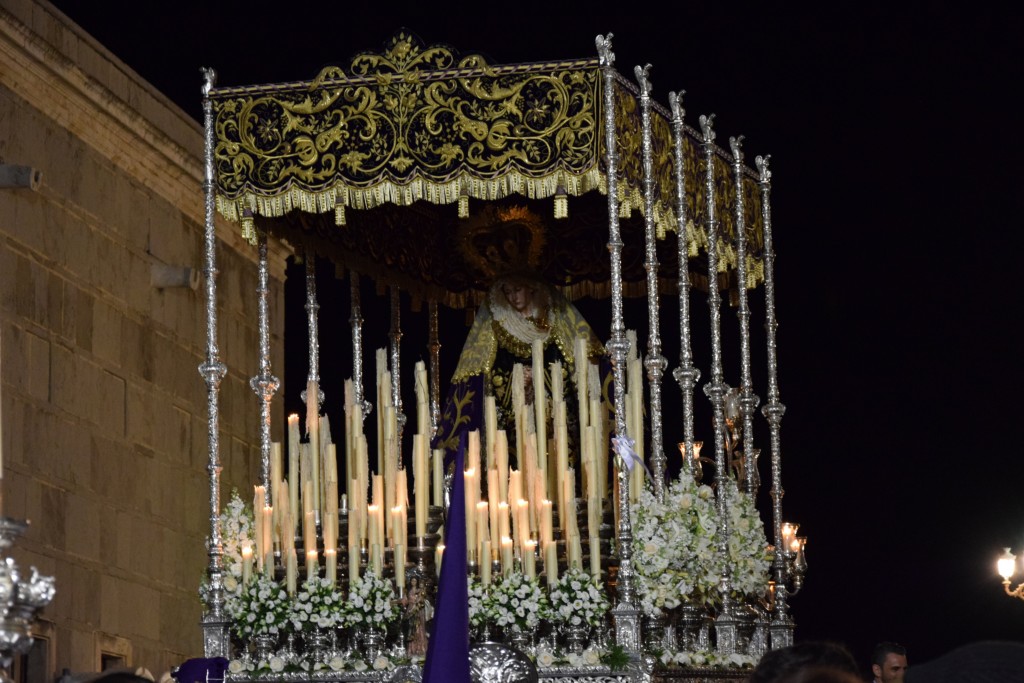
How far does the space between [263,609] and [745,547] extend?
2305mm

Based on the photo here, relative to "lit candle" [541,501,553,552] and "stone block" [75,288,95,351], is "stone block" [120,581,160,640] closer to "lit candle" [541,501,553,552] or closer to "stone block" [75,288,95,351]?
"stone block" [75,288,95,351]

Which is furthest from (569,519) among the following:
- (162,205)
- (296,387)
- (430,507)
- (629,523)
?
(296,387)

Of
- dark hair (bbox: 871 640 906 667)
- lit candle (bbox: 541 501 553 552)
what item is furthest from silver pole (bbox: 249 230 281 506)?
dark hair (bbox: 871 640 906 667)

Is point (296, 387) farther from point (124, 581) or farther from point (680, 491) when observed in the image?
point (680, 491)

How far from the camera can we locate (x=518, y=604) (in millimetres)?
9375

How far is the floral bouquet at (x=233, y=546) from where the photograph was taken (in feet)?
32.3

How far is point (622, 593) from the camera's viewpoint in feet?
30.5

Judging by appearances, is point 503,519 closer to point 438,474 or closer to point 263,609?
point 438,474

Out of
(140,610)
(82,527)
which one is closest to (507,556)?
(82,527)

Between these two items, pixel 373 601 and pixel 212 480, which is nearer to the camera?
pixel 373 601

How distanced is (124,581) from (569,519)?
413 centimetres

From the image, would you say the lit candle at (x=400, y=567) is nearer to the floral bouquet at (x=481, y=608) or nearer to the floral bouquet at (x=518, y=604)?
the floral bouquet at (x=481, y=608)

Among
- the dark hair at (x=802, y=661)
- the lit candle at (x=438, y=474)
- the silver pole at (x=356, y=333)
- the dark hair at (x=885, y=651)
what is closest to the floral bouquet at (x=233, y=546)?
the lit candle at (x=438, y=474)

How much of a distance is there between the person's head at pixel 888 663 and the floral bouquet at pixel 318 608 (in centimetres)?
238
